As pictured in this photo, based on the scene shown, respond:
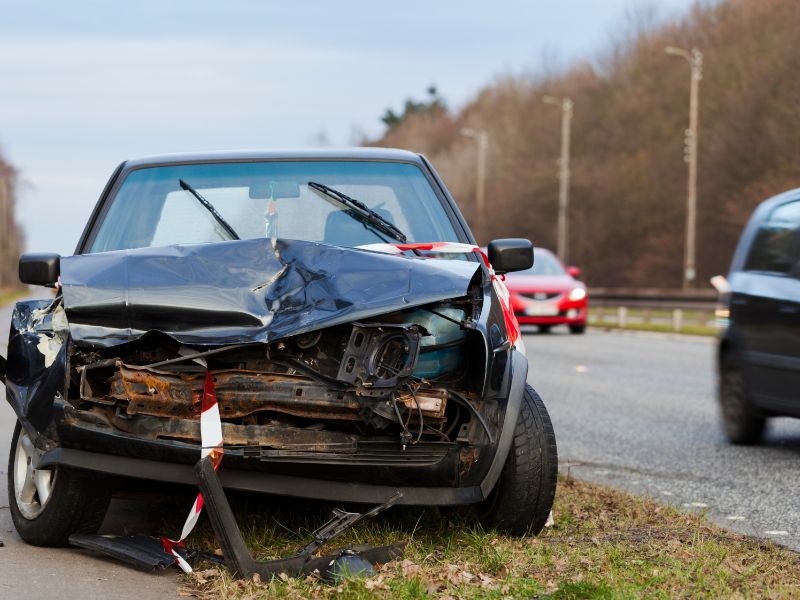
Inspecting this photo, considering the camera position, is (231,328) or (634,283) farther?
(634,283)

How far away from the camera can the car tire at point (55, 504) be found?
5.35 metres

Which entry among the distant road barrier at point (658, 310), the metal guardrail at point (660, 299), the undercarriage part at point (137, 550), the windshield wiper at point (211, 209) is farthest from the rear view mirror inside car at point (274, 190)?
the metal guardrail at point (660, 299)

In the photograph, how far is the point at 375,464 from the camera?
487cm

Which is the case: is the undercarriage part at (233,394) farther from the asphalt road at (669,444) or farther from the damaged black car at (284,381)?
the asphalt road at (669,444)

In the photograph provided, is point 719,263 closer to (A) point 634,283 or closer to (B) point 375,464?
(A) point 634,283

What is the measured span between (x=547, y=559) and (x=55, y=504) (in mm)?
1935

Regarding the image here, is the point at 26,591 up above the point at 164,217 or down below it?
below

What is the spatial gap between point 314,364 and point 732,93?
1862 inches

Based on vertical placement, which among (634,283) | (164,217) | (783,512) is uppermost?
(164,217)

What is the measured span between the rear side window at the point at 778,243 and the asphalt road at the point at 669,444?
129cm

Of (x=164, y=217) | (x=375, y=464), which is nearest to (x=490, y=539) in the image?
(x=375, y=464)

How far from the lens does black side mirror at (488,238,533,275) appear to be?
6164mm

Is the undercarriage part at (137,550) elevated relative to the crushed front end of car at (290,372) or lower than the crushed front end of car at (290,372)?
lower

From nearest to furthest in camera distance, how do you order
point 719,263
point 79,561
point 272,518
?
point 79,561, point 272,518, point 719,263
